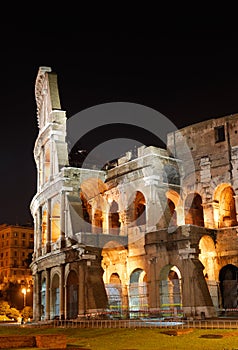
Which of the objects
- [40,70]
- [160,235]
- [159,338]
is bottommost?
[159,338]

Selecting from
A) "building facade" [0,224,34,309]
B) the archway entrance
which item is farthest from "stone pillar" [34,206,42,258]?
"building facade" [0,224,34,309]

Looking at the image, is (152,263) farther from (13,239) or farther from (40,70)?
(13,239)

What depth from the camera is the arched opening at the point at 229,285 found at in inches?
1260

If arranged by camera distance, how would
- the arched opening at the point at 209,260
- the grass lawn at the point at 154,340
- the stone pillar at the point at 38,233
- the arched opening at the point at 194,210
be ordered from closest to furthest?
the grass lawn at the point at 154,340
the arched opening at the point at 209,260
the arched opening at the point at 194,210
the stone pillar at the point at 38,233

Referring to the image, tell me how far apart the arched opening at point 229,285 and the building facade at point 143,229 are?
63mm

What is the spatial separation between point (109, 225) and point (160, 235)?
938 cm

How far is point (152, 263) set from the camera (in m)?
32.1

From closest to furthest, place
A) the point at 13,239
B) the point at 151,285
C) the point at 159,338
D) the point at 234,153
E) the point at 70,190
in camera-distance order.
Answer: the point at 159,338 → the point at 151,285 → the point at 234,153 → the point at 70,190 → the point at 13,239

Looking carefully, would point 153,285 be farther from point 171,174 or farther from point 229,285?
point 171,174

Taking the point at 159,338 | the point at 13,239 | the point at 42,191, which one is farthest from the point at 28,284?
the point at 159,338

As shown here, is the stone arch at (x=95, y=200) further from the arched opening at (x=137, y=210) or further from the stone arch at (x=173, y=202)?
the stone arch at (x=173, y=202)

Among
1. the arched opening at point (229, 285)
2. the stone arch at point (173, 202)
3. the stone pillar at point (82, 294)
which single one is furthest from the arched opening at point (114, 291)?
the arched opening at point (229, 285)

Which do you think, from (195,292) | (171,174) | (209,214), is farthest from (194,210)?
(195,292)

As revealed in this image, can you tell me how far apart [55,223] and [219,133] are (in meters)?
14.3
